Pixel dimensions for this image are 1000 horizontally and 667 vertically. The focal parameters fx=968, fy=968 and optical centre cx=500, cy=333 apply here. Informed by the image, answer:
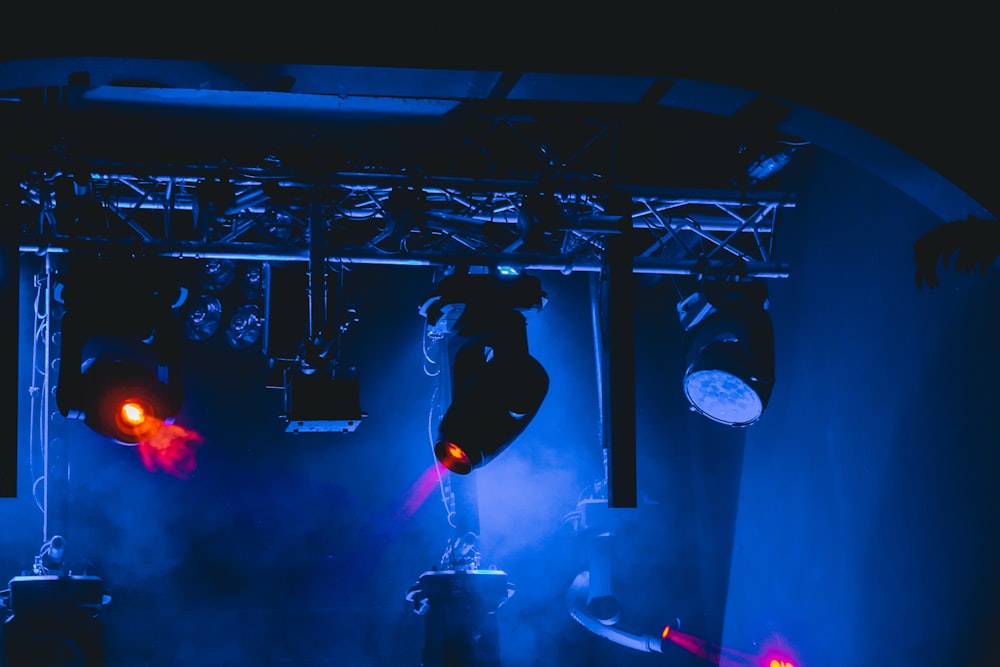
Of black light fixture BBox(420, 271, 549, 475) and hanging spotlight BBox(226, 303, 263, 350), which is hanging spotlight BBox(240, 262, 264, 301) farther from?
black light fixture BBox(420, 271, 549, 475)

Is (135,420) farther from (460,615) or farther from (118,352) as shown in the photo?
(460,615)

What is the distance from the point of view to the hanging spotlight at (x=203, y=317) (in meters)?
6.29

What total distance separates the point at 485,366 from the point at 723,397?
1145 mm

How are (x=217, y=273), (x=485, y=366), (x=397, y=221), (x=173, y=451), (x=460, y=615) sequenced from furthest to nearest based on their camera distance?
(x=173, y=451), (x=217, y=273), (x=460, y=615), (x=397, y=221), (x=485, y=366)

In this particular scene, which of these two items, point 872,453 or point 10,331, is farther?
point 872,453

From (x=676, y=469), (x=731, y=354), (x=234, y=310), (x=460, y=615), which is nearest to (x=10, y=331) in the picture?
(x=460, y=615)

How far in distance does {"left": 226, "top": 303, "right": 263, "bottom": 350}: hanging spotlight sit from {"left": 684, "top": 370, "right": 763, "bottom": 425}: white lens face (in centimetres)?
311

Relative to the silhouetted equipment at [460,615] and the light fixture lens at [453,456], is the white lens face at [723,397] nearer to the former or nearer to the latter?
the light fixture lens at [453,456]

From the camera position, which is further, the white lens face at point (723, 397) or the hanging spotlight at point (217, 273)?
the hanging spotlight at point (217, 273)

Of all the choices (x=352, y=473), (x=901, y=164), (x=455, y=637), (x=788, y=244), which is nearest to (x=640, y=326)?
(x=788, y=244)

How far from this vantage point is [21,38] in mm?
3197

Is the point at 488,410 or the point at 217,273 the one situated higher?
the point at 217,273

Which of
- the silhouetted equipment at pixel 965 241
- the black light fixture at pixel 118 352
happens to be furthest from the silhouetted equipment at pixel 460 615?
the silhouetted equipment at pixel 965 241

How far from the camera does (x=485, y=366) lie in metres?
4.04
